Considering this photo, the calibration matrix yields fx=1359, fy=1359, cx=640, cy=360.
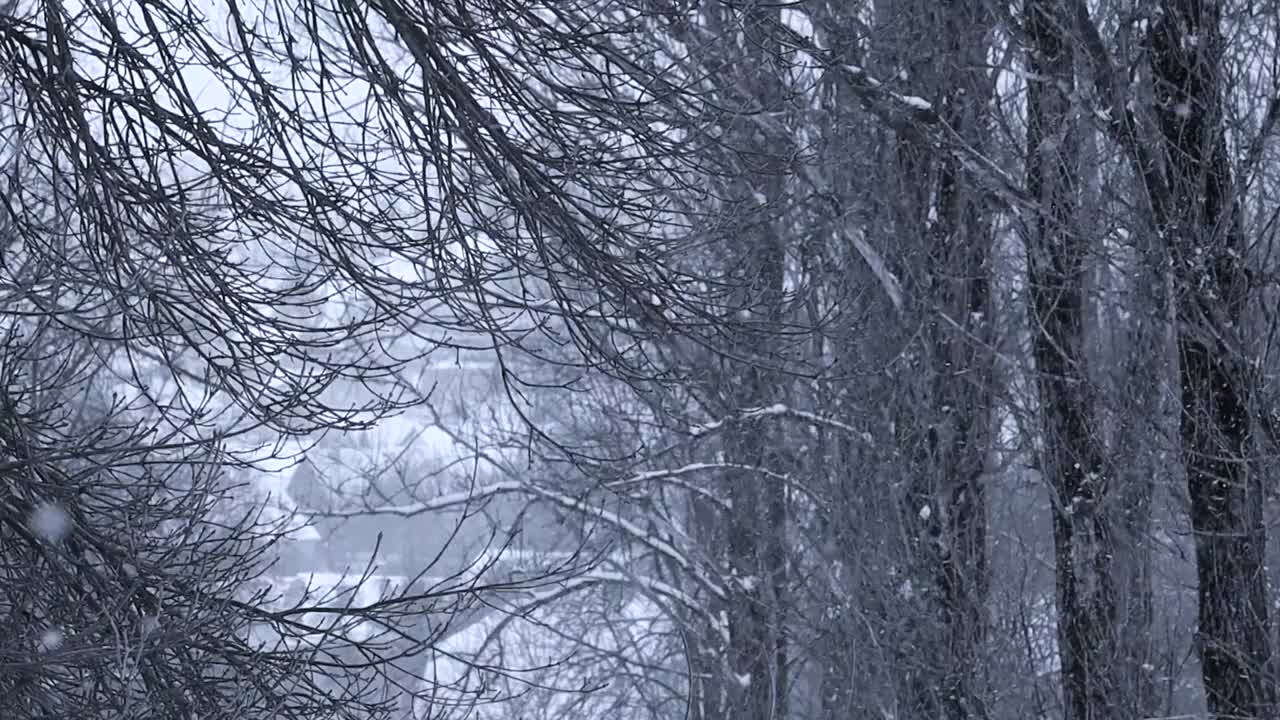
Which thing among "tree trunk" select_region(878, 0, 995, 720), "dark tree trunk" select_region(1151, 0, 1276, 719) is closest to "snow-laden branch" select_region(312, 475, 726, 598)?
"tree trunk" select_region(878, 0, 995, 720)

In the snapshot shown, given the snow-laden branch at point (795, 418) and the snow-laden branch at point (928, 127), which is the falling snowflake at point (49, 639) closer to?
the snow-laden branch at point (928, 127)

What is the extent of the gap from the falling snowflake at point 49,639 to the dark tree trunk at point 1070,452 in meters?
5.44

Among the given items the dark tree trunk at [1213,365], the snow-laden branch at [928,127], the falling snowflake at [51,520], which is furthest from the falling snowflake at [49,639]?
the dark tree trunk at [1213,365]

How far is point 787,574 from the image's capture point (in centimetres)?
1230

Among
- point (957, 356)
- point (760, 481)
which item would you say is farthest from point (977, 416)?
point (760, 481)

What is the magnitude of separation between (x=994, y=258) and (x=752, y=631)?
4.41m

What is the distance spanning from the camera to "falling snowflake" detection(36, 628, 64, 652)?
4.59 meters

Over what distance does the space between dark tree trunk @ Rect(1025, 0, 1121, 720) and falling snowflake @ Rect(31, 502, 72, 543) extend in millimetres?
5326

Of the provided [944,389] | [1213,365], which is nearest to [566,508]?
[944,389]

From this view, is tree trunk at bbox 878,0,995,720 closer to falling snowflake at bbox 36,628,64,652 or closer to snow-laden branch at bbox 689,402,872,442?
snow-laden branch at bbox 689,402,872,442

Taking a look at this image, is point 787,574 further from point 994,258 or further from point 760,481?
point 994,258

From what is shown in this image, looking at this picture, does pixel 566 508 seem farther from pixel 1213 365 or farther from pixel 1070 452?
A: pixel 1213 365

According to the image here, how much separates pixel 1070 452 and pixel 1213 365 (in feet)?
4.95

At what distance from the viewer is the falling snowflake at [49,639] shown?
459cm
